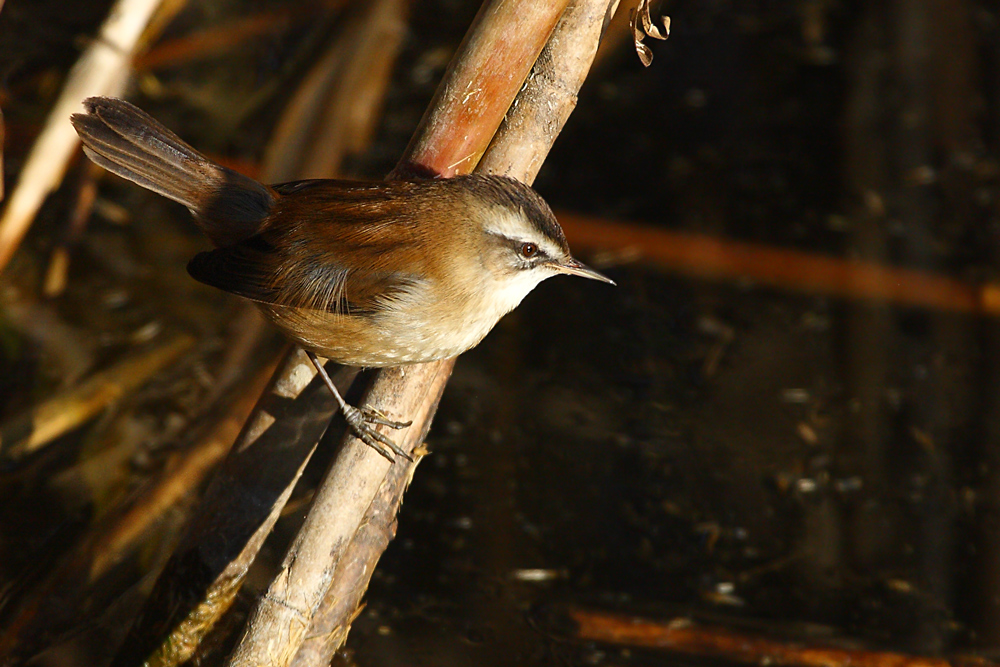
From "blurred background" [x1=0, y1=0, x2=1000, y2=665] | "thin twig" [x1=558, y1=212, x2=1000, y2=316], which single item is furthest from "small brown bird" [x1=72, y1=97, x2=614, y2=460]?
"thin twig" [x1=558, y1=212, x2=1000, y2=316]

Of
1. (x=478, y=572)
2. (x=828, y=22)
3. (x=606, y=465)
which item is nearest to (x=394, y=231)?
(x=478, y=572)

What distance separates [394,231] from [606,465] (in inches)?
80.5

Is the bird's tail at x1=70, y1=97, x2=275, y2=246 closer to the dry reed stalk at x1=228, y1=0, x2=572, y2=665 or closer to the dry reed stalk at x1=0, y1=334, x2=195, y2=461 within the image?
the dry reed stalk at x1=228, y1=0, x2=572, y2=665

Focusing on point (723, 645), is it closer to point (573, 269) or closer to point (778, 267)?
point (573, 269)

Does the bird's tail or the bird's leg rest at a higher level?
the bird's tail

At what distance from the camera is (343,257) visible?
3217 millimetres

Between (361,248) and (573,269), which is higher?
(573,269)

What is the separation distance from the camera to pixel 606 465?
478cm

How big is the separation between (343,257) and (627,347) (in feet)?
8.29

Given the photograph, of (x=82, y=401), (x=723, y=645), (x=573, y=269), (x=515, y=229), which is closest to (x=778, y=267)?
(x=723, y=645)

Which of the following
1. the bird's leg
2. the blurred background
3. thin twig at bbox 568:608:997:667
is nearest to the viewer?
the bird's leg

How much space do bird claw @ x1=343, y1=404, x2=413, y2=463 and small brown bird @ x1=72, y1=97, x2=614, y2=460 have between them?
1 centimetres

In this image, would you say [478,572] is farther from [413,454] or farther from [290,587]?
[290,587]

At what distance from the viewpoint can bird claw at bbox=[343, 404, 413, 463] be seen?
289 centimetres
